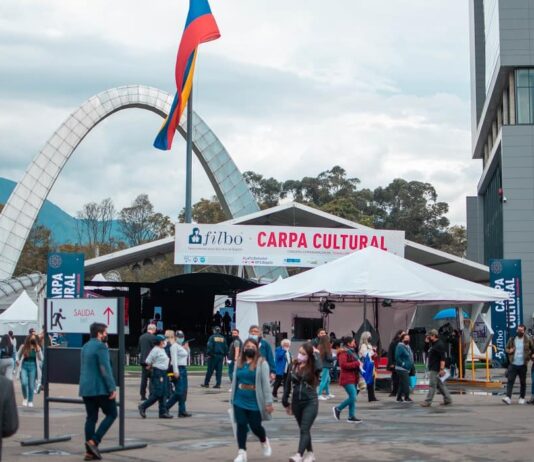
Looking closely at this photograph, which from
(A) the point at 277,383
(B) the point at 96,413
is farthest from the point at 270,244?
(B) the point at 96,413

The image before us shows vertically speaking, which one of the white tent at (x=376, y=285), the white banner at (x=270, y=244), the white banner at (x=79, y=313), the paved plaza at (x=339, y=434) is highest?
the white banner at (x=270, y=244)

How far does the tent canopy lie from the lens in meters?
23.4

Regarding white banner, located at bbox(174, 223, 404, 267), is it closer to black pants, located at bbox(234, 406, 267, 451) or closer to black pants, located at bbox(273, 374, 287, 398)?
black pants, located at bbox(273, 374, 287, 398)

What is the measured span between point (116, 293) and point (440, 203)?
227 ft

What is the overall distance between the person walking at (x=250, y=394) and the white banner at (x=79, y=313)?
2.33 metres

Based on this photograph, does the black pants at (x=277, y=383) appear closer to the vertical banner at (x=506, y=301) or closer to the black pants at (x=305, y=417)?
the black pants at (x=305, y=417)

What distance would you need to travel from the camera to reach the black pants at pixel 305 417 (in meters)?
11.0

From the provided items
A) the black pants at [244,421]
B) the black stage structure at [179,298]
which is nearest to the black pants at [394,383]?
the black pants at [244,421]

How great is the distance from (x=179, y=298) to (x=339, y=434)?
85.1 feet

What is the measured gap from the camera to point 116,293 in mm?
38812

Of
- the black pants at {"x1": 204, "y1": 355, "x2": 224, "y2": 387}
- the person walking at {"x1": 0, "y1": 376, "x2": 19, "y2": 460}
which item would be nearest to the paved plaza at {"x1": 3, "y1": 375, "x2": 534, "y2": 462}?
the black pants at {"x1": 204, "y1": 355, "x2": 224, "y2": 387}

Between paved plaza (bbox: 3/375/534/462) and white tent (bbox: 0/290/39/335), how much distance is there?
17.0 meters

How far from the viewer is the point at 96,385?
1121cm

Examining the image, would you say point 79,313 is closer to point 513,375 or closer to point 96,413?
point 96,413
